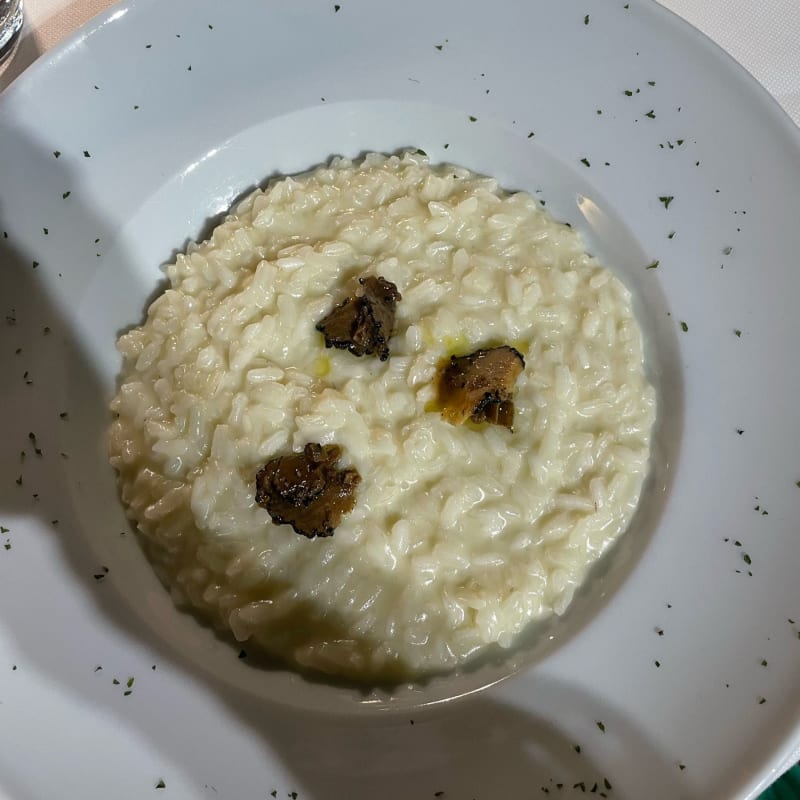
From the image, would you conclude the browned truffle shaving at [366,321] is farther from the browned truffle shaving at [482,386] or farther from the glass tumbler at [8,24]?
the glass tumbler at [8,24]

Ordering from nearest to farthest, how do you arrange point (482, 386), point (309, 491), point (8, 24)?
point (309, 491) → point (482, 386) → point (8, 24)

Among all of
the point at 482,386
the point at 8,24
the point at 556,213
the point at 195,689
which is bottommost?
the point at 195,689

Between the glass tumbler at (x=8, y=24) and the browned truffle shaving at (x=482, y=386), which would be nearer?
the browned truffle shaving at (x=482, y=386)

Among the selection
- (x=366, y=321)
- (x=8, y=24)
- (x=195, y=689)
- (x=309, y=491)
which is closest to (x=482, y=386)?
(x=366, y=321)

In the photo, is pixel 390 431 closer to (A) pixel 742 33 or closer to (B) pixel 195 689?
(B) pixel 195 689

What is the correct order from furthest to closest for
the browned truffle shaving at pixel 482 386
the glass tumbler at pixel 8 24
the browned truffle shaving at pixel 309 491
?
the glass tumbler at pixel 8 24 < the browned truffle shaving at pixel 482 386 < the browned truffle shaving at pixel 309 491

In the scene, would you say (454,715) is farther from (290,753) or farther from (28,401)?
(28,401)

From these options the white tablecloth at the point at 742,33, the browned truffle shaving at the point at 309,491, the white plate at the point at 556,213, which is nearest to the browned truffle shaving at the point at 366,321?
the browned truffle shaving at the point at 309,491
